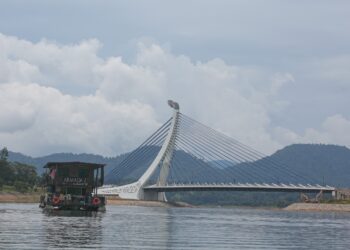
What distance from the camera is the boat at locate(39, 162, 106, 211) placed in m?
100

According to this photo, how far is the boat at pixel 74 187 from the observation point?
10006 cm

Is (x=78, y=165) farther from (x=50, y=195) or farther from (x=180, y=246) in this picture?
(x=180, y=246)

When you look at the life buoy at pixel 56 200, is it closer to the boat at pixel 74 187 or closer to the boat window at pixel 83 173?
the boat at pixel 74 187

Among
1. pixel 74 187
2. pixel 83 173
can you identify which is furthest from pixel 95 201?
pixel 83 173

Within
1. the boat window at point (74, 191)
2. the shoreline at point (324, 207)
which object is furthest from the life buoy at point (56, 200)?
the shoreline at point (324, 207)

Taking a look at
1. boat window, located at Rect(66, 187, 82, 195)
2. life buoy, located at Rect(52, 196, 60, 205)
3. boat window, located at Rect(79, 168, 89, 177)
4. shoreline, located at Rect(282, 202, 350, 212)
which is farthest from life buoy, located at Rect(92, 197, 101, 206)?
shoreline, located at Rect(282, 202, 350, 212)

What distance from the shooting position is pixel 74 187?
102000mm

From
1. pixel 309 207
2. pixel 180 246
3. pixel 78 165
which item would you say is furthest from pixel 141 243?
pixel 309 207

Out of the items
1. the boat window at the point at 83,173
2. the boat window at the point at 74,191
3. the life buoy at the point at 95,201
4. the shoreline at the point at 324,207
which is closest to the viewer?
the life buoy at the point at 95,201

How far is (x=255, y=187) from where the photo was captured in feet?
654

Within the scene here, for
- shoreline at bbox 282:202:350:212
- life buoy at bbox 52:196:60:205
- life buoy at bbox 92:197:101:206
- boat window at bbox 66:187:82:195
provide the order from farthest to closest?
shoreline at bbox 282:202:350:212 < boat window at bbox 66:187:82:195 < life buoy at bbox 92:197:101:206 < life buoy at bbox 52:196:60:205

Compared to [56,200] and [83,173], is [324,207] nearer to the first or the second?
[83,173]

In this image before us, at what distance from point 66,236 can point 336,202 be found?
519 feet

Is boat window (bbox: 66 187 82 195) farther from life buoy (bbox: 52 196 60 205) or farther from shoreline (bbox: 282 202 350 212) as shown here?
shoreline (bbox: 282 202 350 212)
